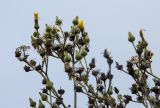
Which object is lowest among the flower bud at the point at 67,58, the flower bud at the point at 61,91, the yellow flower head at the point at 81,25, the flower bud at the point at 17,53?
the flower bud at the point at 61,91

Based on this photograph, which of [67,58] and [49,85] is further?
[49,85]

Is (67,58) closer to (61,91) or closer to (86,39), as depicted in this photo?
(86,39)

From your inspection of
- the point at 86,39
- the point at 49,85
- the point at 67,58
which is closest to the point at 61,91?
the point at 49,85

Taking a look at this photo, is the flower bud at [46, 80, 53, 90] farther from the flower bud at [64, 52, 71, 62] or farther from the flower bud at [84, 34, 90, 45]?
the flower bud at [84, 34, 90, 45]

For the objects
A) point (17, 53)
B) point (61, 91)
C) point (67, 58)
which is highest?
point (17, 53)

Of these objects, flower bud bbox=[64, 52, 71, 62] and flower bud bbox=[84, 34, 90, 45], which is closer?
flower bud bbox=[64, 52, 71, 62]

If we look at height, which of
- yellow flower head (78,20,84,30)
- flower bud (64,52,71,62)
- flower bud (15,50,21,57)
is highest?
yellow flower head (78,20,84,30)

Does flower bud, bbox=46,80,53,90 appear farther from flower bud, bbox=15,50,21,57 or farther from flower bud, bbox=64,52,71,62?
flower bud, bbox=15,50,21,57

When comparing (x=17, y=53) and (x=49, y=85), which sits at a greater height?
(x=17, y=53)

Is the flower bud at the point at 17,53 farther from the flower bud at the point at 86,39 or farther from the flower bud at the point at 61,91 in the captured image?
the flower bud at the point at 86,39

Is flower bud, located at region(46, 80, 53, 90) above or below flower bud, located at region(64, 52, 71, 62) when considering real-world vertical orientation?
below

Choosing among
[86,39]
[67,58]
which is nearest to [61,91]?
[67,58]

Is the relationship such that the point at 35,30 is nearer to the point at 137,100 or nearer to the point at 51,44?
the point at 51,44

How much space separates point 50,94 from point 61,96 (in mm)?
275
